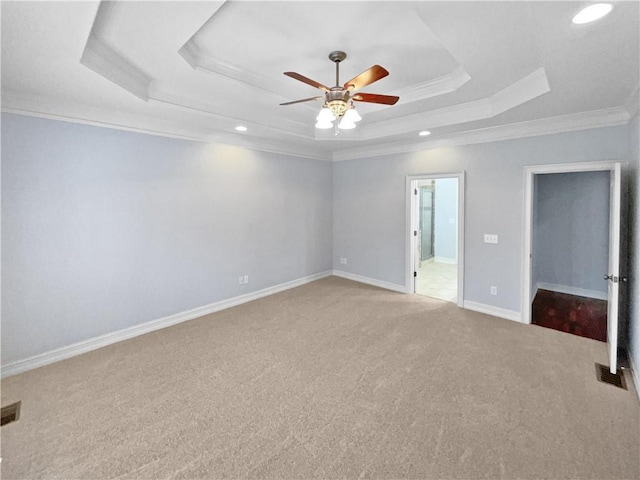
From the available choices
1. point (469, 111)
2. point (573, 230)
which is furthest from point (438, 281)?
point (469, 111)

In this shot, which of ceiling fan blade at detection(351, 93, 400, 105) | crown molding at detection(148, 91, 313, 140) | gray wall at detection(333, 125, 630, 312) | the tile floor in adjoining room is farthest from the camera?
the tile floor in adjoining room

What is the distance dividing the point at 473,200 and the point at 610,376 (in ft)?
7.97

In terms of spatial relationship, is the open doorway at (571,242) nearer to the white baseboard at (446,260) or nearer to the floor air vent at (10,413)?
the white baseboard at (446,260)

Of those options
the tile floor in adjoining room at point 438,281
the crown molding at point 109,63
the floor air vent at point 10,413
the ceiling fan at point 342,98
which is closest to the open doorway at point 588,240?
the tile floor in adjoining room at point 438,281

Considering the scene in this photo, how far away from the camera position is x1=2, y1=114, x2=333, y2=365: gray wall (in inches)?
112

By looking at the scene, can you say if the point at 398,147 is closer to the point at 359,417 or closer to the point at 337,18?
the point at 337,18

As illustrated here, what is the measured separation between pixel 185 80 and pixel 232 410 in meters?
2.86

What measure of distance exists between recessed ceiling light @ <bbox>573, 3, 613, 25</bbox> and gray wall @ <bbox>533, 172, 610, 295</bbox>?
381cm

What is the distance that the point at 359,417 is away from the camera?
2240mm

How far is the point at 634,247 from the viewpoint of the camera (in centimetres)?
290

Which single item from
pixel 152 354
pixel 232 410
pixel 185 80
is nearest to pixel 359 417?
pixel 232 410

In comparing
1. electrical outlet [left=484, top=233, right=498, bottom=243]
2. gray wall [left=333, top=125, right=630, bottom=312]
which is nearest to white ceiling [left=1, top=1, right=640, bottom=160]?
gray wall [left=333, top=125, right=630, bottom=312]

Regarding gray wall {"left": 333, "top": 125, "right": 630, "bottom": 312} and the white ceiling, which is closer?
the white ceiling

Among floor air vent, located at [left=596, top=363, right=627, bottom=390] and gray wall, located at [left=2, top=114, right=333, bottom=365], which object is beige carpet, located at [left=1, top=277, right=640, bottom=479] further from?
gray wall, located at [left=2, top=114, right=333, bottom=365]
